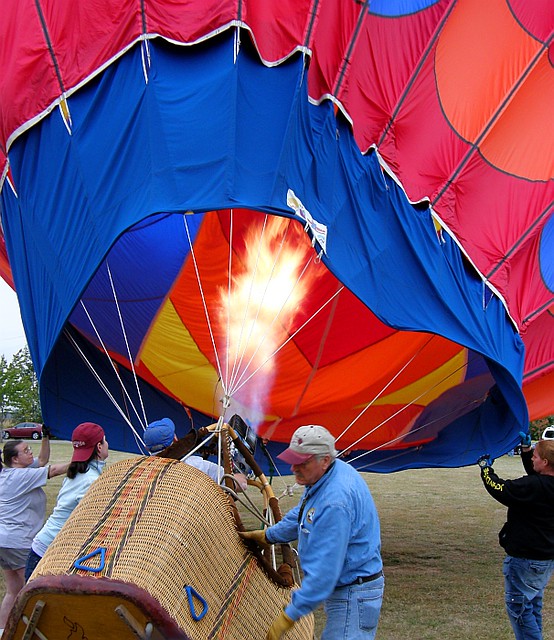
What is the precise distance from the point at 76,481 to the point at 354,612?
4.97ft

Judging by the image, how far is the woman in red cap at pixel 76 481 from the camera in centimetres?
326

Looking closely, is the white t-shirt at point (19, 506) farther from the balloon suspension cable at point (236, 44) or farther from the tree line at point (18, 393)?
the tree line at point (18, 393)

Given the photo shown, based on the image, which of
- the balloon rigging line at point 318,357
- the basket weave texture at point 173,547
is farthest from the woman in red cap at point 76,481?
the balloon rigging line at point 318,357

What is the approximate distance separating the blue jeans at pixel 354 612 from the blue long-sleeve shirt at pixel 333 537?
36 mm

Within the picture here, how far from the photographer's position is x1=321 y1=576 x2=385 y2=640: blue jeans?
229 centimetres

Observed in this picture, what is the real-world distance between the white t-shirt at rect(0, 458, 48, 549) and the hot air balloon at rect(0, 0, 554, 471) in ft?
1.70

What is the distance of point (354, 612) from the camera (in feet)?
7.55

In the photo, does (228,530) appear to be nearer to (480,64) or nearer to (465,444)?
(465,444)

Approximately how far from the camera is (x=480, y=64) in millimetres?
4793

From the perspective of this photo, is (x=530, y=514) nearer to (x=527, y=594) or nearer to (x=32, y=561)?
(x=527, y=594)

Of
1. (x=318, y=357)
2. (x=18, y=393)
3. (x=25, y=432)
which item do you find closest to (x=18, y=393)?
(x=18, y=393)

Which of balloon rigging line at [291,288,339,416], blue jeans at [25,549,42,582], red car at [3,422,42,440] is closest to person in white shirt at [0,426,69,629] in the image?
blue jeans at [25,549,42,582]

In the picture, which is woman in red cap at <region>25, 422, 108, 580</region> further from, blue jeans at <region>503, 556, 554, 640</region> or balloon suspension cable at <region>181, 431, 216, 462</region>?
blue jeans at <region>503, 556, 554, 640</region>

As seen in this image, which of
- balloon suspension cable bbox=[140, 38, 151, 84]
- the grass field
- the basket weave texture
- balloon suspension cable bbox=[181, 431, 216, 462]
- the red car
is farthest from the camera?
the red car
